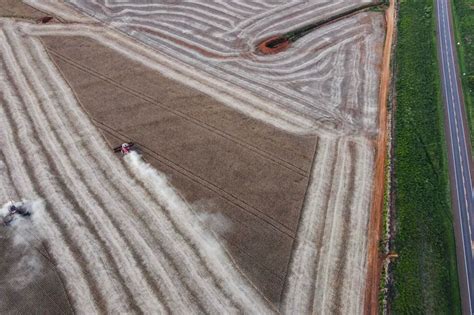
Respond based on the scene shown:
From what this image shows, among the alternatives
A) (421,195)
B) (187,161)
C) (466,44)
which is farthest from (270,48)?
(421,195)

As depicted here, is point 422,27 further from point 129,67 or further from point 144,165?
point 144,165

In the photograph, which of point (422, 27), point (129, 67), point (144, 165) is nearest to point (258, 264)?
point (144, 165)

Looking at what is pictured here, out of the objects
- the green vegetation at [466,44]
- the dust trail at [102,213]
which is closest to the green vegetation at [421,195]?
the green vegetation at [466,44]

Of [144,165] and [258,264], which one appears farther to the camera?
[144,165]

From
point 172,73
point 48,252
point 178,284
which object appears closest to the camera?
point 178,284

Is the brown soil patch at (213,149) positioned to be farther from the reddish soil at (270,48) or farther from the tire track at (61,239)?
the reddish soil at (270,48)

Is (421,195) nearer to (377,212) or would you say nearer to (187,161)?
(377,212)

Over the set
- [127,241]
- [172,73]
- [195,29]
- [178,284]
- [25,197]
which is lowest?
[178,284]
